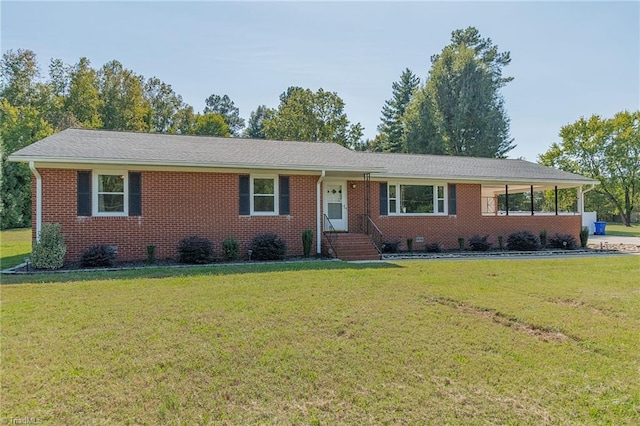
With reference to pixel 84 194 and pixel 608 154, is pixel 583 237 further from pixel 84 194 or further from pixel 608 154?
pixel 608 154

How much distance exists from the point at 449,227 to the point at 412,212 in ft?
5.66

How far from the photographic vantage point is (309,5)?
33.3 ft

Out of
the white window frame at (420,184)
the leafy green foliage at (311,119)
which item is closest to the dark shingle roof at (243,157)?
the white window frame at (420,184)

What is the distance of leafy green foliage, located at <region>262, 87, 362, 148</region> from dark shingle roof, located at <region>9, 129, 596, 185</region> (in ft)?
66.3

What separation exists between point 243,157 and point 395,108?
127ft

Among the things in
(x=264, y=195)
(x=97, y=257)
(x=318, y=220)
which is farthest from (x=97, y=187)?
(x=318, y=220)

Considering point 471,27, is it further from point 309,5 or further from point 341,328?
point 341,328

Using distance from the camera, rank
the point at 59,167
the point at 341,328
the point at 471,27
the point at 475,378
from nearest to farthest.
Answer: the point at 475,378 < the point at 341,328 < the point at 59,167 < the point at 471,27

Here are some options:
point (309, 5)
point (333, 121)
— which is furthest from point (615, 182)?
point (309, 5)

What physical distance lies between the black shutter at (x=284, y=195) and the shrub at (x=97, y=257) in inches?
211

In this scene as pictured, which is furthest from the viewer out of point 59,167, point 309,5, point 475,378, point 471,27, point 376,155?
point 471,27

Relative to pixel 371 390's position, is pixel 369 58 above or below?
above

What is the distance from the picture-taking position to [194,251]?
11672 mm

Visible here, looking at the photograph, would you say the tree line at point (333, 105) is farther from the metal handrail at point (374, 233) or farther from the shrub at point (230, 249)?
the shrub at point (230, 249)
